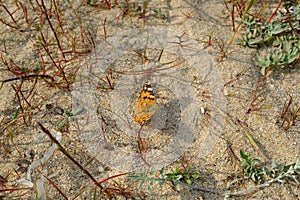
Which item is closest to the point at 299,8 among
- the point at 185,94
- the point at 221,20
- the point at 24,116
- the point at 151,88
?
the point at 221,20

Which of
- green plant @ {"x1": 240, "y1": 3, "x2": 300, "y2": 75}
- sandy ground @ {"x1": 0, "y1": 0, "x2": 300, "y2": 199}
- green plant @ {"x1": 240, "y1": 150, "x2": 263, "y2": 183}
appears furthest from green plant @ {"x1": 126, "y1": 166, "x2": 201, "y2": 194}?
green plant @ {"x1": 240, "y1": 3, "x2": 300, "y2": 75}

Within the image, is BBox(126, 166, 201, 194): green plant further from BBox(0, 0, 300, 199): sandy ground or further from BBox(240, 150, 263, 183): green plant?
BBox(240, 150, 263, 183): green plant

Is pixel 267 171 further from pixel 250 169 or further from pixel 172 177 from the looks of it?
pixel 172 177

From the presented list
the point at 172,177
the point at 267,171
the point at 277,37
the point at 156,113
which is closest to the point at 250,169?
the point at 267,171

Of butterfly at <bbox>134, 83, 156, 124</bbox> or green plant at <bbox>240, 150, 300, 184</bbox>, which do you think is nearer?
green plant at <bbox>240, 150, 300, 184</bbox>

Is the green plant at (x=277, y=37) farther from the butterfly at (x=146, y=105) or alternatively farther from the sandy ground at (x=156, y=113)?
the butterfly at (x=146, y=105)

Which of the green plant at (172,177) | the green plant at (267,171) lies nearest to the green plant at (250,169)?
the green plant at (267,171)
